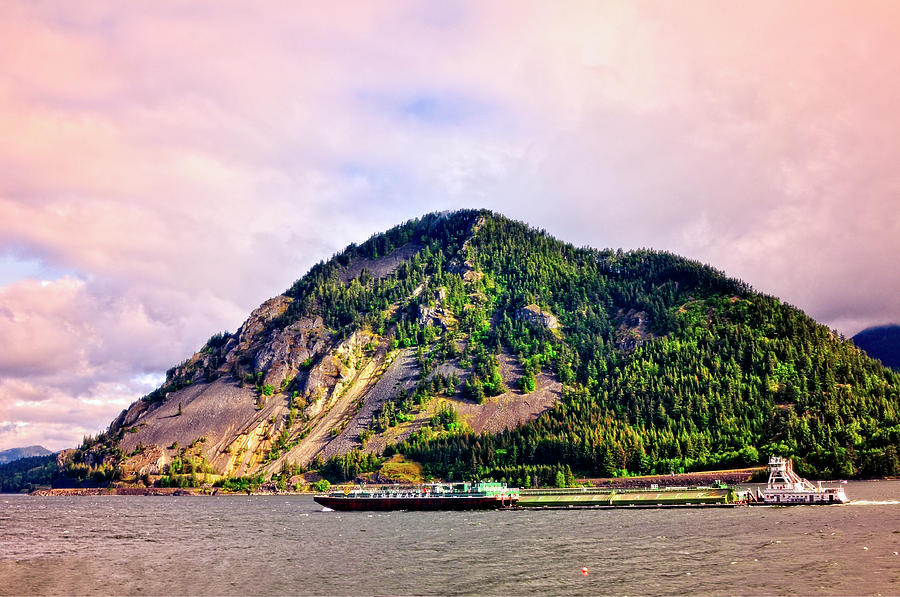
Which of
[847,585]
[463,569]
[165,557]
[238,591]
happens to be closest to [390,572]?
[463,569]

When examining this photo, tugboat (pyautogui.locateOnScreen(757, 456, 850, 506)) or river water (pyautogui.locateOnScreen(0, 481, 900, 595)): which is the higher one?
tugboat (pyautogui.locateOnScreen(757, 456, 850, 506))

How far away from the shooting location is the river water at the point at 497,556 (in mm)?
83875

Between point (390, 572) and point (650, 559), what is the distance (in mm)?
36314

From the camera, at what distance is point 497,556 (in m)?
107

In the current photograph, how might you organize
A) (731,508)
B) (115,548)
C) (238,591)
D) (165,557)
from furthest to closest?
(731,508) < (115,548) < (165,557) < (238,591)

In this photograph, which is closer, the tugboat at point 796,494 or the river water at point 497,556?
the river water at point 497,556

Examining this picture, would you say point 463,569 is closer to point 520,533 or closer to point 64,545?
point 520,533

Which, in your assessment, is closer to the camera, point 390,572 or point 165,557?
point 390,572

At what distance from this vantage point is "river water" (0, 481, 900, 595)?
83875mm

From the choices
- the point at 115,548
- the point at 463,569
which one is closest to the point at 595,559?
the point at 463,569

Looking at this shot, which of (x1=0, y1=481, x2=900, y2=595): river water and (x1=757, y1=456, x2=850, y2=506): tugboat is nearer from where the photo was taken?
(x1=0, y1=481, x2=900, y2=595): river water

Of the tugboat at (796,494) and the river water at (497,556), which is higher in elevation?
the tugboat at (796,494)

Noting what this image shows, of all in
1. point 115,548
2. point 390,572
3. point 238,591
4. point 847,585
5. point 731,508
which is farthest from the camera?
point 731,508

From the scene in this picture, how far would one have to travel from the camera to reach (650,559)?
98.5 m
